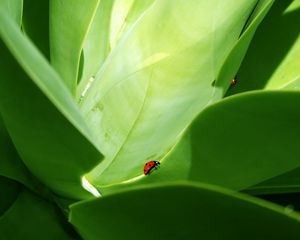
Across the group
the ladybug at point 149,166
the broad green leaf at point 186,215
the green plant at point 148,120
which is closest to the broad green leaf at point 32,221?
the green plant at point 148,120

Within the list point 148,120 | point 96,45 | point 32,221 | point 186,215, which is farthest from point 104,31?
point 186,215

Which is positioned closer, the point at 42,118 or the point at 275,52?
the point at 42,118

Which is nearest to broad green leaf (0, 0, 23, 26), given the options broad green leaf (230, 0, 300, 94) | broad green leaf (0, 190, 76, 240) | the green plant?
the green plant

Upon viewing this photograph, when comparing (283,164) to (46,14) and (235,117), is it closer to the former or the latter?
(235,117)

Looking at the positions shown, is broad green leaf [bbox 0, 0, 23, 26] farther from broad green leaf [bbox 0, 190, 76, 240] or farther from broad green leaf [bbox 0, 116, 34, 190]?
broad green leaf [bbox 0, 190, 76, 240]

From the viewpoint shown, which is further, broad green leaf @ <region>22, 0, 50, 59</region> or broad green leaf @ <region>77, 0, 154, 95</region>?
broad green leaf @ <region>77, 0, 154, 95</region>

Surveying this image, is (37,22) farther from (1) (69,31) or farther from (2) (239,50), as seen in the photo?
(2) (239,50)

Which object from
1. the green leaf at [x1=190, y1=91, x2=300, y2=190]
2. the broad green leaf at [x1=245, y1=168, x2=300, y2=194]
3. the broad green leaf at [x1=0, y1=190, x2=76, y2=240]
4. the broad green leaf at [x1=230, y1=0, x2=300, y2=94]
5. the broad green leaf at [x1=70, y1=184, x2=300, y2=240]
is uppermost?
the broad green leaf at [x1=230, y1=0, x2=300, y2=94]
